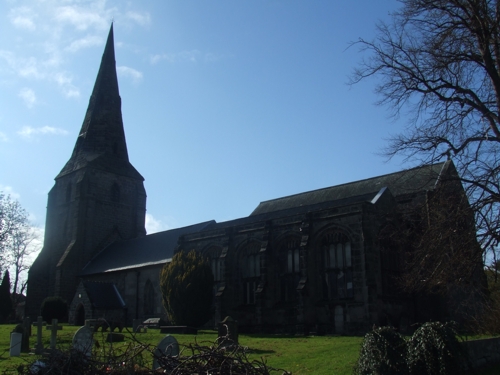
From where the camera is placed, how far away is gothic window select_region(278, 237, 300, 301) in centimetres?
2678

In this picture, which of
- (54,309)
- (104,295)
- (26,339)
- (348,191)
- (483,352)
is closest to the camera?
(483,352)

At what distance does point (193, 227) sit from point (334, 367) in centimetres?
2721

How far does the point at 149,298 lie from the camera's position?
35.3m

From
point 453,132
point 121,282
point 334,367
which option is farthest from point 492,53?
point 121,282

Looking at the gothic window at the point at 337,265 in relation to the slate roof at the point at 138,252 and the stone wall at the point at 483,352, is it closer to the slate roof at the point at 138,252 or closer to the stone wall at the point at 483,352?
the stone wall at the point at 483,352

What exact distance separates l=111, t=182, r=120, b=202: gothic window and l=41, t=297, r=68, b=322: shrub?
1117 centimetres

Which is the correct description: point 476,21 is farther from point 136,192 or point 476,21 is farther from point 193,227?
point 136,192

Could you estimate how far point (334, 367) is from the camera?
1233cm

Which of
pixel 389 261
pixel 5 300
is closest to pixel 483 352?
pixel 389 261

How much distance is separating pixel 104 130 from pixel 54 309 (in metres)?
17.5

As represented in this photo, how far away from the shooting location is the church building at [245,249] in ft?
79.6

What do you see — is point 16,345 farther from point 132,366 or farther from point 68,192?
point 68,192

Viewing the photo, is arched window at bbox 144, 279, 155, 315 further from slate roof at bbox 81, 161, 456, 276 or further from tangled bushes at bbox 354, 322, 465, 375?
tangled bushes at bbox 354, 322, 465, 375

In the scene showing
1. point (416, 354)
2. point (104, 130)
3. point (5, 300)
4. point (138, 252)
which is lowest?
point (416, 354)
